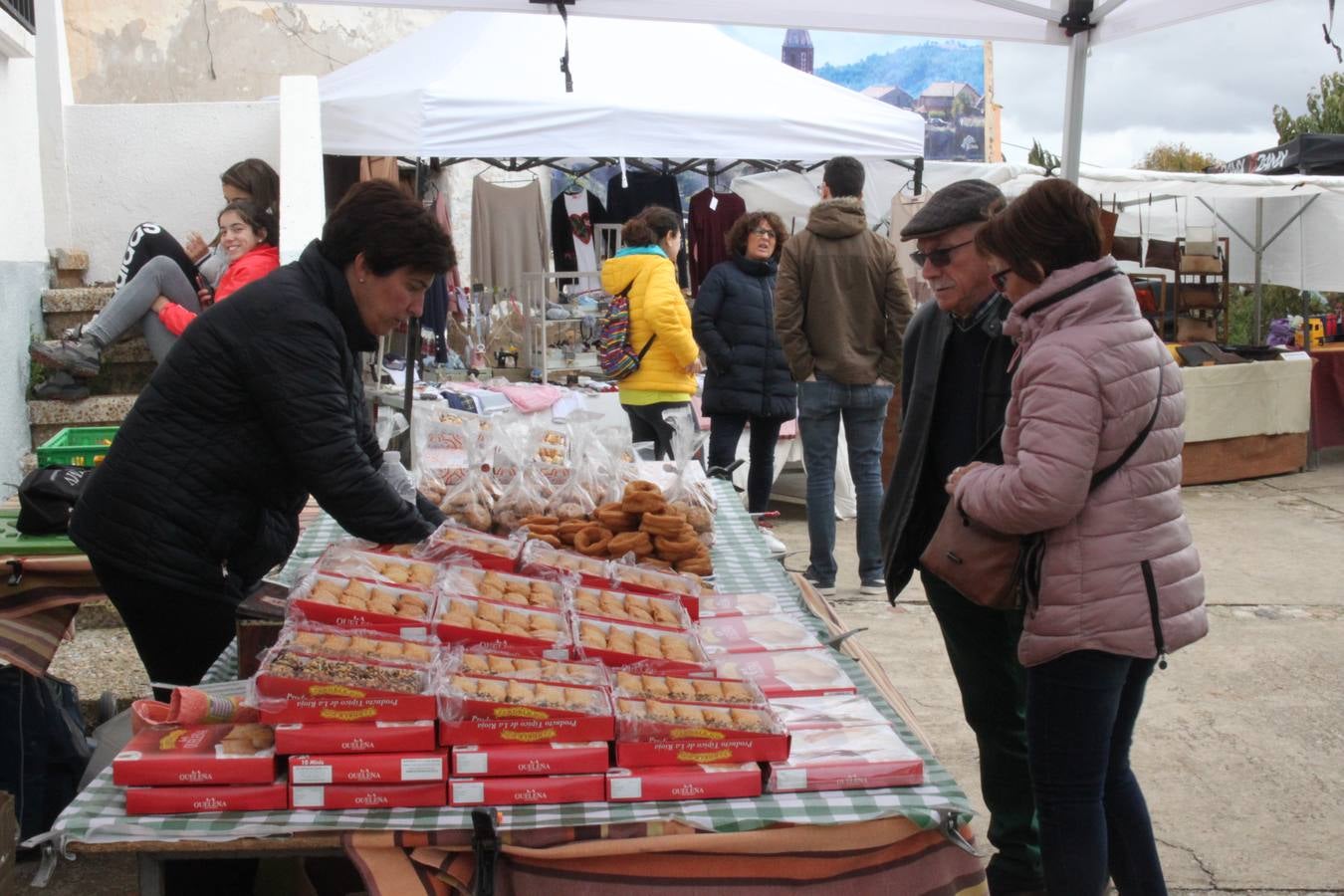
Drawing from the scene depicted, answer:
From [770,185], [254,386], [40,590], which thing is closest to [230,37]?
[770,185]

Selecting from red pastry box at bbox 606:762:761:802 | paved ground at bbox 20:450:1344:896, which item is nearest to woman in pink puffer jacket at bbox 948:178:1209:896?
red pastry box at bbox 606:762:761:802

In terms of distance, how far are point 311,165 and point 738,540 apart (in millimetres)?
4182

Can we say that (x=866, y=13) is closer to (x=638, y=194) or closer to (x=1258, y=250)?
(x=638, y=194)

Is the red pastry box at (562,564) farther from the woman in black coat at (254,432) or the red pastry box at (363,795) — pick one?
the red pastry box at (363,795)

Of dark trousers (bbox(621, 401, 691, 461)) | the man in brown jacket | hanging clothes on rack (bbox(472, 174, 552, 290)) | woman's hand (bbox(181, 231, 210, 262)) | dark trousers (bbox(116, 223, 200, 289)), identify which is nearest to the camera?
the man in brown jacket

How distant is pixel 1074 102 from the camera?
4.67m

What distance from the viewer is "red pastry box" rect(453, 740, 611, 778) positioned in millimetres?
2006

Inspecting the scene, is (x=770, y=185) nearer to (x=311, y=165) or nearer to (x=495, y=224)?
(x=495, y=224)

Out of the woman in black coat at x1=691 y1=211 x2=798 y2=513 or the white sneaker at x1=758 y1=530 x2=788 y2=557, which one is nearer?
the white sneaker at x1=758 y1=530 x2=788 y2=557

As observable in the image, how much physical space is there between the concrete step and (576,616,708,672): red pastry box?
A: 168 inches

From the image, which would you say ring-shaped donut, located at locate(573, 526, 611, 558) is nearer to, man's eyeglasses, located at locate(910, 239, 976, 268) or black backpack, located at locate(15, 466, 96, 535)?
man's eyeglasses, located at locate(910, 239, 976, 268)

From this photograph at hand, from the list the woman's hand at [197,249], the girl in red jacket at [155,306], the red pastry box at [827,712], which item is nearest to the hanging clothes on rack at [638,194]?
the woman's hand at [197,249]

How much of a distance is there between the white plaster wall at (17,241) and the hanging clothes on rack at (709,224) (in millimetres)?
5483

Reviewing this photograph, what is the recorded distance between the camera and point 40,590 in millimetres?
3355
